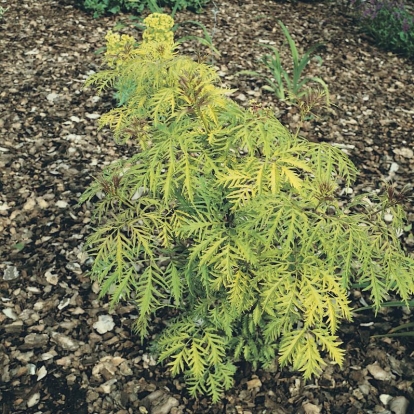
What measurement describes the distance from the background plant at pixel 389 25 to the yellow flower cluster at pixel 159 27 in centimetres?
302

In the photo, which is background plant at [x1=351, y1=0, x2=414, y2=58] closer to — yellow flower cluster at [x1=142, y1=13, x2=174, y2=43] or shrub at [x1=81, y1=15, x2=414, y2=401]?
yellow flower cluster at [x1=142, y1=13, x2=174, y2=43]

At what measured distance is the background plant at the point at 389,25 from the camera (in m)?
4.65

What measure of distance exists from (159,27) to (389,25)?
11.0 ft

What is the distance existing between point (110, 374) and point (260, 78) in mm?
2881

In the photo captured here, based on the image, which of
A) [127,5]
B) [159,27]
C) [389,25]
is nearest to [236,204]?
[159,27]

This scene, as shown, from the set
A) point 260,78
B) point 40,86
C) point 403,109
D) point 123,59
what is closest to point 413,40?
point 403,109

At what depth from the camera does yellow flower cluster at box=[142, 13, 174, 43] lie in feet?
7.48

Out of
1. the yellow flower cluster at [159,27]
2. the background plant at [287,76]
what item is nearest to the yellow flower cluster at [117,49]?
the yellow flower cluster at [159,27]

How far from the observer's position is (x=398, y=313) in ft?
8.34

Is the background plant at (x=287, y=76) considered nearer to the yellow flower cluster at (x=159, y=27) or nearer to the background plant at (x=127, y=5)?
the background plant at (x=127, y=5)

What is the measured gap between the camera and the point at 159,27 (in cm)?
230

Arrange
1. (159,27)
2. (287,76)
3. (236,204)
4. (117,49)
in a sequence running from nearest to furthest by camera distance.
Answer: (236,204) → (117,49) → (159,27) → (287,76)

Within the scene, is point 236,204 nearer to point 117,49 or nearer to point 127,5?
point 117,49

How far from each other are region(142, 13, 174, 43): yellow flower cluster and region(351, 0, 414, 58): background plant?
3024 mm
